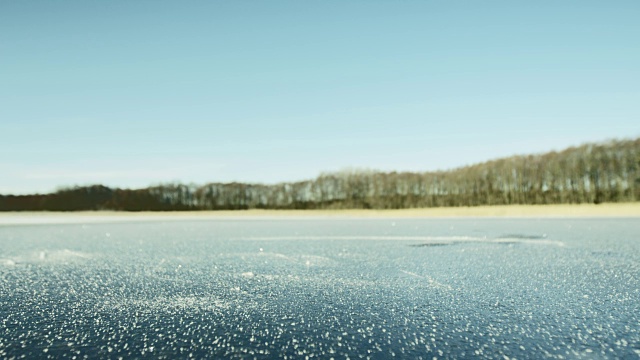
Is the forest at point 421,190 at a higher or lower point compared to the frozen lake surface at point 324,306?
higher

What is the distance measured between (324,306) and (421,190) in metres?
71.1

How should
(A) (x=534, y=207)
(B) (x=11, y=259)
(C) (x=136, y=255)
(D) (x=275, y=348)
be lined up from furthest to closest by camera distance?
(A) (x=534, y=207) → (C) (x=136, y=255) → (B) (x=11, y=259) → (D) (x=275, y=348)

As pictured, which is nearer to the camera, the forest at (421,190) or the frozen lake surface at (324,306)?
the frozen lake surface at (324,306)

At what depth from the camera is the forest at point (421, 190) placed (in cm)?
6041

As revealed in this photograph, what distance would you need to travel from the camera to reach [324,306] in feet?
23.8

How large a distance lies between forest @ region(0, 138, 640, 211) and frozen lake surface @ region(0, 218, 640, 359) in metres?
52.2

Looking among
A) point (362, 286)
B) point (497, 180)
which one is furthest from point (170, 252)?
point (497, 180)

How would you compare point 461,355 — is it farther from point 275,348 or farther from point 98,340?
point 98,340

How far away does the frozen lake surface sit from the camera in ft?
17.1

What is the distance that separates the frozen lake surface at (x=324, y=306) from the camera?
5.23m

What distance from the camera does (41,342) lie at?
5.42 meters

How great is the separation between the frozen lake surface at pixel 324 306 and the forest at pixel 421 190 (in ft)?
171

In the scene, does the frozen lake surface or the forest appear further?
the forest

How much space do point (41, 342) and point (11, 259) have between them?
927 cm
